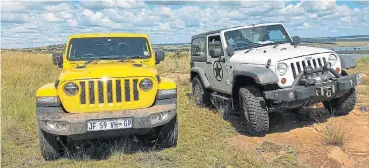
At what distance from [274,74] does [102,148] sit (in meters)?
2.77

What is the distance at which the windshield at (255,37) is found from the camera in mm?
6914

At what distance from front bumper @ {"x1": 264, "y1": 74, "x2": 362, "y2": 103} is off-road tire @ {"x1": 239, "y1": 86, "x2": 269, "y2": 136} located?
227 millimetres

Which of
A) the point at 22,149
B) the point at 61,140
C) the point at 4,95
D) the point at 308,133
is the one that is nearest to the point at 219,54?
the point at 308,133

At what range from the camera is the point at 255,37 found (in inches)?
277

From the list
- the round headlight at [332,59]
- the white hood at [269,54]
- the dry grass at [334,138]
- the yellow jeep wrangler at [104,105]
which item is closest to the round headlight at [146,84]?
the yellow jeep wrangler at [104,105]

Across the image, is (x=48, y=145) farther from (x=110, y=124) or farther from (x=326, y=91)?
(x=326, y=91)

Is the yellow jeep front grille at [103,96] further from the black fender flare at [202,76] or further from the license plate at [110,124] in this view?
the black fender flare at [202,76]

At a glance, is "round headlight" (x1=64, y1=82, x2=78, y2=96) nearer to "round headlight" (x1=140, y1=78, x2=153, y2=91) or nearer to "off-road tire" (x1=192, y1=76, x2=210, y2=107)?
"round headlight" (x1=140, y1=78, x2=153, y2=91)

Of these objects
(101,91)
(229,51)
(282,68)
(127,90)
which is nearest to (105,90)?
Result: (101,91)

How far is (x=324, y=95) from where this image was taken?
543cm

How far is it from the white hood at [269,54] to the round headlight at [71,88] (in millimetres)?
2808

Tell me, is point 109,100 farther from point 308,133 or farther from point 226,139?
point 308,133

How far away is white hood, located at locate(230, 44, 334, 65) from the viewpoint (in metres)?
5.56

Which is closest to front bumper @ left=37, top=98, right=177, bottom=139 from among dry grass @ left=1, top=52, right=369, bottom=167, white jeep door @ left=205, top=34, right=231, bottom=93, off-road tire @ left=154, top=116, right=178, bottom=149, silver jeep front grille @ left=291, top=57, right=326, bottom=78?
off-road tire @ left=154, top=116, right=178, bottom=149
